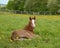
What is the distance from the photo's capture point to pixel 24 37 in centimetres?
874

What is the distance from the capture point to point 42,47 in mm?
7758

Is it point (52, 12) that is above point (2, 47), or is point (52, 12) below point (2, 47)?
below

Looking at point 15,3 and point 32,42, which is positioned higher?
point 32,42

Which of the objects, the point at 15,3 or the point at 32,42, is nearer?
the point at 32,42

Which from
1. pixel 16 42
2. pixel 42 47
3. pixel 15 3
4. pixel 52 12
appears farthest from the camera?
pixel 15 3

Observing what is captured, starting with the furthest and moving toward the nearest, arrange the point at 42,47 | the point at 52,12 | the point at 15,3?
the point at 15,3, the point at 52,12, the point at 42,47

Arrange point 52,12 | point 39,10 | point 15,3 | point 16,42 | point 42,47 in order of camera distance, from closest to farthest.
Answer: point 42,47
point 16,42
point 52,12
point 39,10
point 15,3

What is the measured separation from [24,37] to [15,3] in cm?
6362

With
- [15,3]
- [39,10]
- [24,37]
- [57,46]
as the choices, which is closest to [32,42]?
[24,37]

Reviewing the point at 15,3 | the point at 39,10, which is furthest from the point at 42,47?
the point at 15,3

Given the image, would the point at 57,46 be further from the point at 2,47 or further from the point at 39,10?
the point at 39,10

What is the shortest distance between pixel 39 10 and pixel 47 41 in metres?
45.7

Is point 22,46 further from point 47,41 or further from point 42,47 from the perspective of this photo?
point 47,41

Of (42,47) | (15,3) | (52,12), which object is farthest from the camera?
(15,3)
